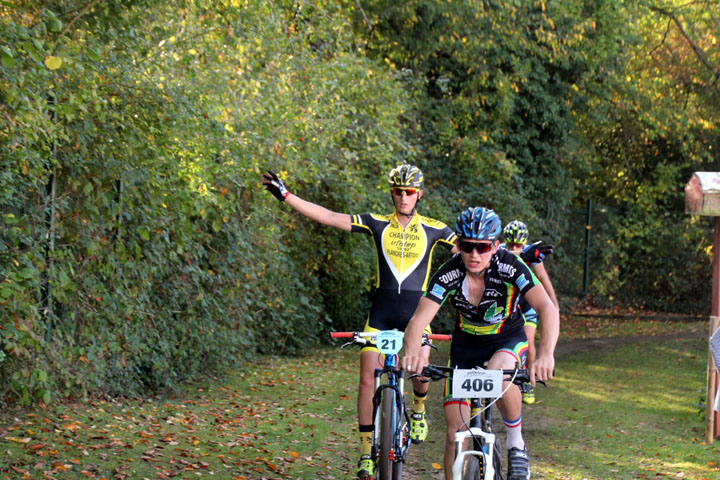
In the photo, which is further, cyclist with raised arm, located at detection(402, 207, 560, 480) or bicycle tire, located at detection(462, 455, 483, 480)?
cyclist with raised arm, located at detection(402, 207, 560, 480)

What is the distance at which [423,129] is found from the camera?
67.0 feet

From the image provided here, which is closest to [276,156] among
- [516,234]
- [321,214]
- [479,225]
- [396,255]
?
[516,234]

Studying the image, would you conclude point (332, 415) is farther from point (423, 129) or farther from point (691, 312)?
point (691, 312)

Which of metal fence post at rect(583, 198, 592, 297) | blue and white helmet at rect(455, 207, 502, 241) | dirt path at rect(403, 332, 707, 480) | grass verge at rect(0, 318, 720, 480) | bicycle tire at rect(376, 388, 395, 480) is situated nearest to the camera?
blue and white helmet at rect(455, 207, 502, 241)

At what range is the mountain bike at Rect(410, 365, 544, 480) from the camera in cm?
492

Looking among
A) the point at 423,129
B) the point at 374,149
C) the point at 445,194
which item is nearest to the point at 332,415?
the point at 374,149

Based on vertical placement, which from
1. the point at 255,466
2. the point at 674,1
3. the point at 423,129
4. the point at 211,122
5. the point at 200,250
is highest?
the point at 674,1

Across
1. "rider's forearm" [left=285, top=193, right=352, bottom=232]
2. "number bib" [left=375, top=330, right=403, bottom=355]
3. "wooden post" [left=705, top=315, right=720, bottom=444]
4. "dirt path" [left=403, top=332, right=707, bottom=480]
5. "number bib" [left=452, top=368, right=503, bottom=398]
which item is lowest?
"dirt path" [left=403, top=332, right=707, bottom=480]

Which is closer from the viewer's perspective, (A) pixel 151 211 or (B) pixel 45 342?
(B) pixel 45 342

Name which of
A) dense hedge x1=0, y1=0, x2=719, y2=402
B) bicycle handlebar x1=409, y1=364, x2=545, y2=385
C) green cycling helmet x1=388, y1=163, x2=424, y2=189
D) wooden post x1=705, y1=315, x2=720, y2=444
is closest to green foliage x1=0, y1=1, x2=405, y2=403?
dense hedge x1=0, y1=0, x2=719, y2=402

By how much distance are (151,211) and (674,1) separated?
20383 millimetres

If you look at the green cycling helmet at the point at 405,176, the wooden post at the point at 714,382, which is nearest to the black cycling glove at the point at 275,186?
the green cycling helmet at the point at 405,176

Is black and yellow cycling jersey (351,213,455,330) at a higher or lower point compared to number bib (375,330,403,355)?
higher

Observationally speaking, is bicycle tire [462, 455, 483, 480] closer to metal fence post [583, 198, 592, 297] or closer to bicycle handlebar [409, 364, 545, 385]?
bicycle handlebar [409, 364, 545, 385]
